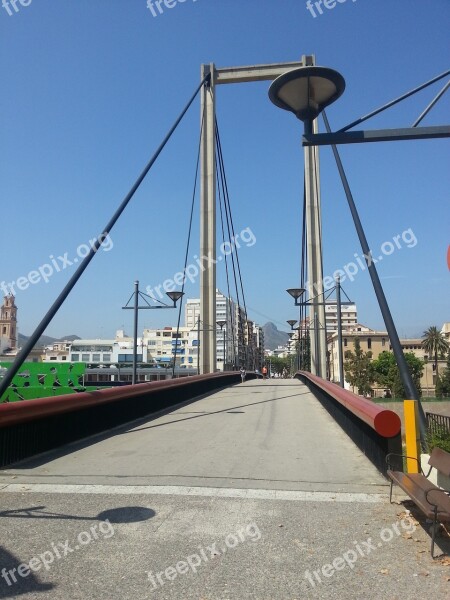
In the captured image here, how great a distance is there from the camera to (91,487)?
596 centimetres

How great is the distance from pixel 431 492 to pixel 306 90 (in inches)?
213

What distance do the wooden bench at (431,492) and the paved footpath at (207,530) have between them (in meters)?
0.33

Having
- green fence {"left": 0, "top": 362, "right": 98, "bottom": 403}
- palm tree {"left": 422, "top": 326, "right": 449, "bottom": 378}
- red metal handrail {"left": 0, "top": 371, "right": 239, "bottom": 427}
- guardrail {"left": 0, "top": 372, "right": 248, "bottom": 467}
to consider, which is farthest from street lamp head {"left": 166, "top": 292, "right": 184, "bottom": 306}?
palm tree {"left": 422, "top": 326, "right": 449, "bottom": 378}

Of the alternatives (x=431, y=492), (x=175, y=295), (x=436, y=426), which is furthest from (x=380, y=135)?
(x=175, y=295)

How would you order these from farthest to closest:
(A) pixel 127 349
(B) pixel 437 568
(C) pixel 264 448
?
(A) pixel 127 349 < (C) pixel 264 448 < (B) pixel 437 568

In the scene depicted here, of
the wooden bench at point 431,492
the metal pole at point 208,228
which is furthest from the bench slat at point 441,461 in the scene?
the metal pole at point 208,228

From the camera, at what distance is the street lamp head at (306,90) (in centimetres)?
719

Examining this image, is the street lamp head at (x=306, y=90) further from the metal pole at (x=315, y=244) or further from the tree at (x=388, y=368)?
the tree at (x=388, y=368)

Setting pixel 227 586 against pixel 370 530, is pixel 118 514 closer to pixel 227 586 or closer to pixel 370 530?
pixel 227 586

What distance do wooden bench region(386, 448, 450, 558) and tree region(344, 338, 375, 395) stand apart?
265ft

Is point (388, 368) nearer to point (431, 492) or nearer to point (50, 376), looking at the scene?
point (50, 376)

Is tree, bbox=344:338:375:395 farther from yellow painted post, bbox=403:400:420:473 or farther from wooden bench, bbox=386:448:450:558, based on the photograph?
wooden bench, bbox=386:448:450:558

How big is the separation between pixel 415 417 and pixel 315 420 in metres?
6.53

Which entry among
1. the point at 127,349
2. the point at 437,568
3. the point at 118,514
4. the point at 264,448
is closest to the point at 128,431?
the point at 264,448
